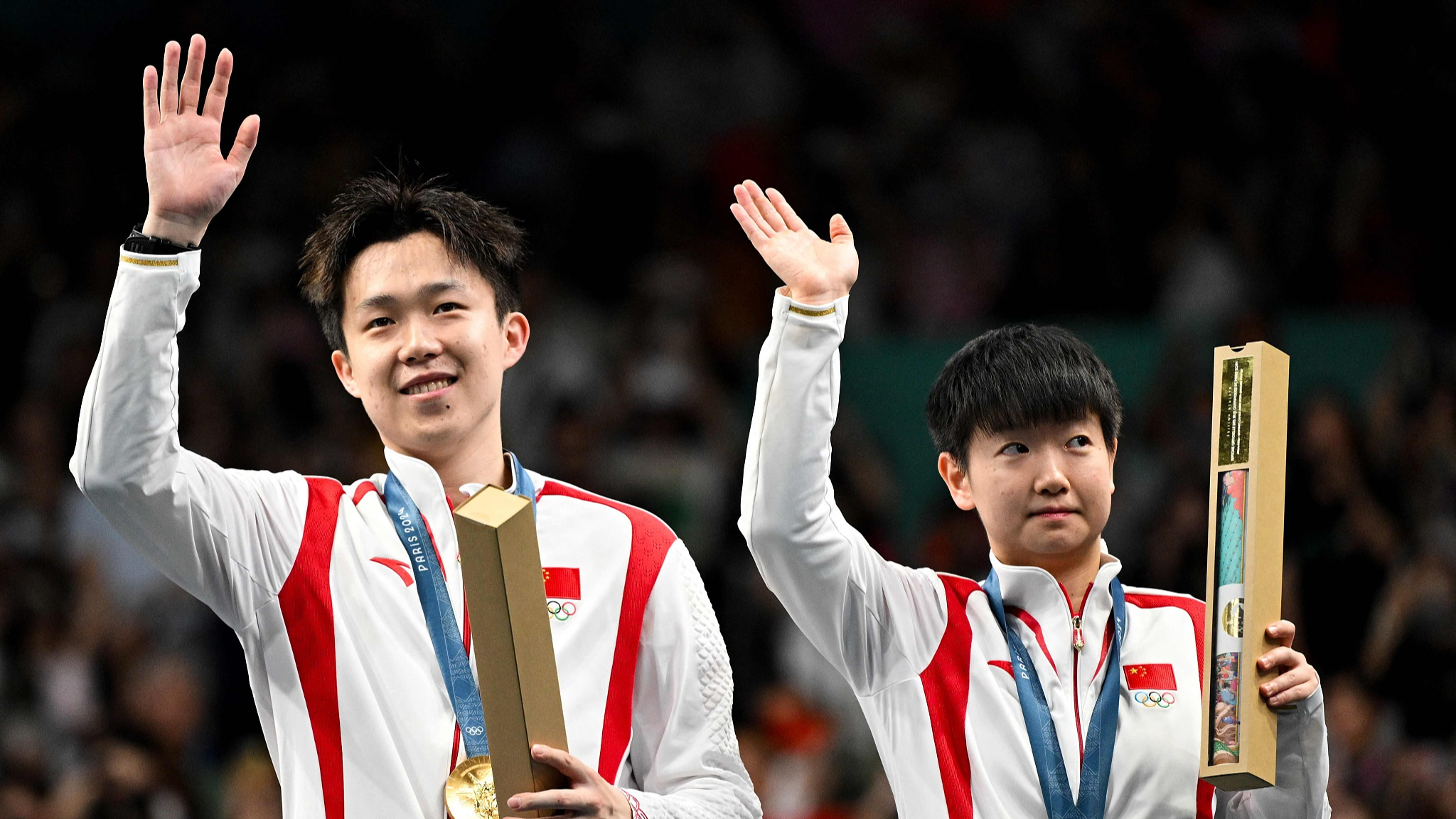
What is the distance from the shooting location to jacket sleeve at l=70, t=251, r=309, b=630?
8.97 ft

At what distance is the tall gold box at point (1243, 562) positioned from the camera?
2811 mm

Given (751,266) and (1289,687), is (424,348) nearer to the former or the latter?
(1289,687)

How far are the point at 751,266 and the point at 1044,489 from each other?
516 centimetres

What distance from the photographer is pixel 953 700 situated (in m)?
3.17

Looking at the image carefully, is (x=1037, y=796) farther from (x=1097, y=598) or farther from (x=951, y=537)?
(x=951, y=537)

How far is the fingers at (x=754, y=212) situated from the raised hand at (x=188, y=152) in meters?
0.87

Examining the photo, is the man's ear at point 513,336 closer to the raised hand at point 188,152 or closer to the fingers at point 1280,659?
the raised hand at point 188,152

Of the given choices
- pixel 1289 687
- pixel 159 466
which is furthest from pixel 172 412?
pixel 1289 687

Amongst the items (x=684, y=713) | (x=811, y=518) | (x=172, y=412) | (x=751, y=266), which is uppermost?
(x=751, y=266)

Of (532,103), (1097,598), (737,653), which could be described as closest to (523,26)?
(532,103)

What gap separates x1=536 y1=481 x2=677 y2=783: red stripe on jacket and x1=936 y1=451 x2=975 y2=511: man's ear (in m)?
0.55

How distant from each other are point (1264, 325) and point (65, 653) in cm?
494

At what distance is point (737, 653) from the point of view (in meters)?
6.74

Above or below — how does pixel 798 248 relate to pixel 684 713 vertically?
above
